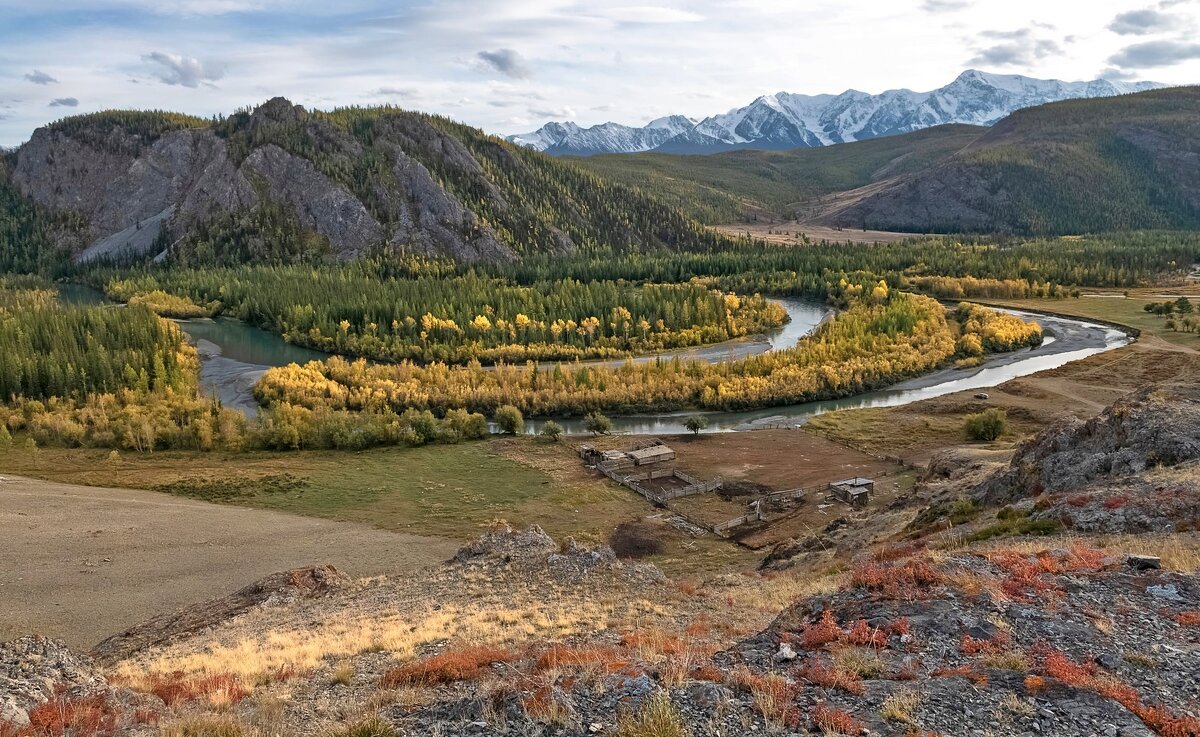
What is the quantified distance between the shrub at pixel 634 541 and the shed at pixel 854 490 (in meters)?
14.9

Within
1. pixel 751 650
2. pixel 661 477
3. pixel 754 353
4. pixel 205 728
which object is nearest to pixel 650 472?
pixel 661 477

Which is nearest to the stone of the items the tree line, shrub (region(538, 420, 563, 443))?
shrub (region(538, 420, 563, 443))

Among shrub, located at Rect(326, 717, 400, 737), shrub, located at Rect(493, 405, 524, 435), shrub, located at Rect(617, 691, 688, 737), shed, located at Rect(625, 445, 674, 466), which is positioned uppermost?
shrub, located at Rect(617, 691, 688, 737)

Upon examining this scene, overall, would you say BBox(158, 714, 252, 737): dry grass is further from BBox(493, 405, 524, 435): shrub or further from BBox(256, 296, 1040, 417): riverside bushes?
BBox(256, 296, 1040, 417): riverside bushes

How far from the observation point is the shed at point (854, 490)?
57188mm

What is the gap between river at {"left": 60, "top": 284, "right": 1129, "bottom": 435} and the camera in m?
89.0

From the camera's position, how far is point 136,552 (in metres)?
48.0

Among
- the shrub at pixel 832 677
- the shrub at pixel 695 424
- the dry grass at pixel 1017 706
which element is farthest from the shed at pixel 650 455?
the dry grass at pixel 1017 706

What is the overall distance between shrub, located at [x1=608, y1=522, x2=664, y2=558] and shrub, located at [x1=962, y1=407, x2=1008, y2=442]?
3766 centimetres

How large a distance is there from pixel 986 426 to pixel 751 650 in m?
63.4

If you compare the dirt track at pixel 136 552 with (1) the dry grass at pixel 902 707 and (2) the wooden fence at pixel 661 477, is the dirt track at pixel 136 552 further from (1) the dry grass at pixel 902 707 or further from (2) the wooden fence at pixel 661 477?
(1) the dry grass at pixel 902 707

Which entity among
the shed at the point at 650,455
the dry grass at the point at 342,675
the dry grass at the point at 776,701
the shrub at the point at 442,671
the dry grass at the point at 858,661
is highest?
the dry grass at the point at 776,701

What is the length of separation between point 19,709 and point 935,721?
20538 mm

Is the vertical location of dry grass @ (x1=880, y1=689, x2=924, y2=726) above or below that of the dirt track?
above
